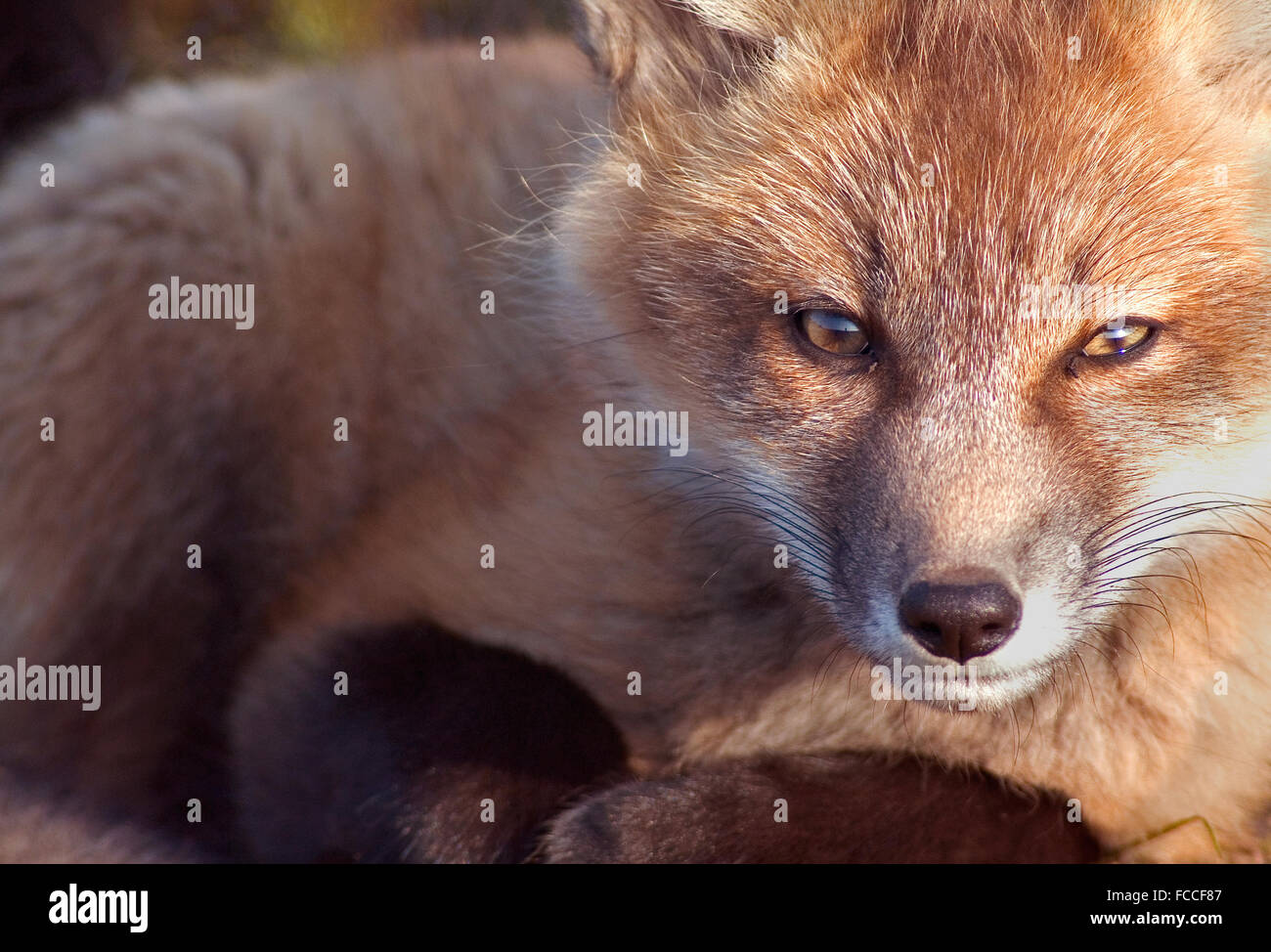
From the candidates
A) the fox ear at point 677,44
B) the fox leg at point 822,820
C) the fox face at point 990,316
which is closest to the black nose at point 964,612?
the fox face at point 990,316

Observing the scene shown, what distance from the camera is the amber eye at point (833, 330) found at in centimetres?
228

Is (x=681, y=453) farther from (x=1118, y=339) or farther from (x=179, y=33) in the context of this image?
(x=179, y=33)

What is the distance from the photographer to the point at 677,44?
2.72 meters

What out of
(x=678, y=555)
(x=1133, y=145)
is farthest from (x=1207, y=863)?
(x=1133, y=145)

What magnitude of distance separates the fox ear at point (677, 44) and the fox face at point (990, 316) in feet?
→ 0.30

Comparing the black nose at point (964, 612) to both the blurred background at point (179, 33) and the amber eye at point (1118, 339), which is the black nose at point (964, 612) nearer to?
the amber eye at point (1118, 339)

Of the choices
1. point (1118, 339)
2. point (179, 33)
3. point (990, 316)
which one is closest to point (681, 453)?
point (990, 316)

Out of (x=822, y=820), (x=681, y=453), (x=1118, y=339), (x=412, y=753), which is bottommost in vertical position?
(x=822, y=820)

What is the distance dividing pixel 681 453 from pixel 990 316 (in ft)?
2.45

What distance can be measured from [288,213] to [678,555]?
4.95 feet

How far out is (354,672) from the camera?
2.93m

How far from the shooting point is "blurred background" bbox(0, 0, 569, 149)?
16.1 feet

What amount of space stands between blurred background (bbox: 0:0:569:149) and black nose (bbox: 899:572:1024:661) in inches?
131

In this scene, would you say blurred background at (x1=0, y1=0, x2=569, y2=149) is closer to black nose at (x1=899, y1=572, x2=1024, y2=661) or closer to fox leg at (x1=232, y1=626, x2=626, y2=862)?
fox leg at (x1=232, y1=626, x2=626, y2=862)
